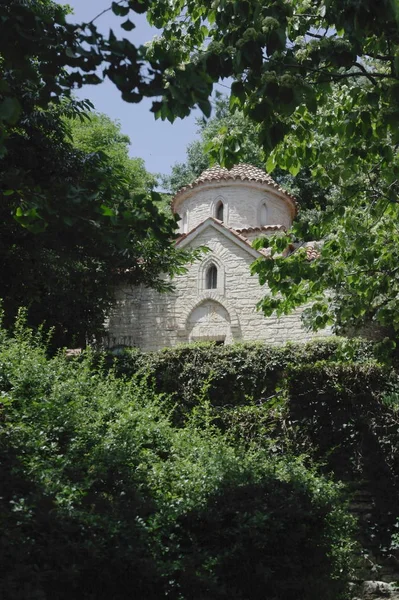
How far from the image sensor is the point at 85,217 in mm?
6211

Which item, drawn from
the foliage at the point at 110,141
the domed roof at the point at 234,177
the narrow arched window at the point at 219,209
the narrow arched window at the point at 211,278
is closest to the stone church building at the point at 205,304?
the narrow arched window at the point at 211,278

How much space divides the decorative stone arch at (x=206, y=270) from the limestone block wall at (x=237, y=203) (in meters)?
3.18

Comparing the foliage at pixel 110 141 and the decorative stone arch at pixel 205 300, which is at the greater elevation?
the foliage at pixel 110 141

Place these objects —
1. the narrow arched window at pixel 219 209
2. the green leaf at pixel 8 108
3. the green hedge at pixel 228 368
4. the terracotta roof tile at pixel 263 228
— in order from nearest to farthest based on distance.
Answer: the green leaf at pixel 8 108 → the green hedge at pixel 228 368 → the terracotta roof tile at pixel 263 228 → the narrow arched window at pixel 219 209

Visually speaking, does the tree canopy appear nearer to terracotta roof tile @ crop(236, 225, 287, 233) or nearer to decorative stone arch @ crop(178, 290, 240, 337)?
decorative stone arch @ crop(178, 290, 240, 337)

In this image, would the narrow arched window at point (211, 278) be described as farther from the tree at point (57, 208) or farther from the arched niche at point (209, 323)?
the tree at point (57, 208)

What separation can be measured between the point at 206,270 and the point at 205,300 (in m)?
1.02

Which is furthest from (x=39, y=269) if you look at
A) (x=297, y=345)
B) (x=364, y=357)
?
(x=364, y=357)

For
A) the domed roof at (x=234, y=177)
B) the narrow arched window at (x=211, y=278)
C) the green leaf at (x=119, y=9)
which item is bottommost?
the green leaf at (x=119, y=9)

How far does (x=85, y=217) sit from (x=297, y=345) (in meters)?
8.72

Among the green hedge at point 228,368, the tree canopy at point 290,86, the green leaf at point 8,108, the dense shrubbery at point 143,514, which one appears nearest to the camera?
the green leaf at point 8,108

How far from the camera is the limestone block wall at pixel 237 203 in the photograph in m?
24.4

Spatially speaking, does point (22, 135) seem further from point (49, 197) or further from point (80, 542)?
point (80, 542)

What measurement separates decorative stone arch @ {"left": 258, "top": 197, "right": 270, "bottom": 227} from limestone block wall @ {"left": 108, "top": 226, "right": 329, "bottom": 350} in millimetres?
3604
